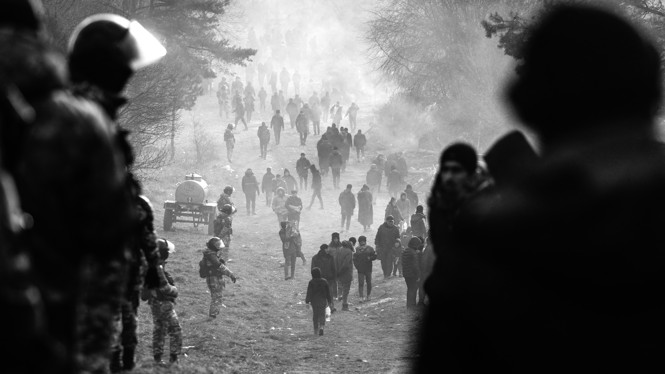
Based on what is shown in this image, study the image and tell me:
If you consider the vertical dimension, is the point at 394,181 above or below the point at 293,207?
above

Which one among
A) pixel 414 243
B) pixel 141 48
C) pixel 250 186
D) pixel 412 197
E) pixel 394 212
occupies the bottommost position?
pixel 414 243

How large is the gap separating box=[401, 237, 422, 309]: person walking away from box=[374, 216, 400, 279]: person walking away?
10.2ft

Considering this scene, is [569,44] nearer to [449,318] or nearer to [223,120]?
[449,318]

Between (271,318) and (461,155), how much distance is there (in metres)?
13.6

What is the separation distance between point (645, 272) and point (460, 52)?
36290 mm

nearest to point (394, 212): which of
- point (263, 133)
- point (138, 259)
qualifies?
point (263, 133)

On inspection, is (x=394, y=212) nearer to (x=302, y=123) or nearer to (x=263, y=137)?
(x=263, y=137)

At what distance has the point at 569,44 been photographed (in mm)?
3748

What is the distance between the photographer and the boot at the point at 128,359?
802 centimetres

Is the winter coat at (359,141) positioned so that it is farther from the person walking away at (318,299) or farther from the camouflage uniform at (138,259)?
the camouflage uniform at (138,259)

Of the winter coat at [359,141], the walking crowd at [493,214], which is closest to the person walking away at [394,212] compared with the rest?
the winter coat at [359,141]

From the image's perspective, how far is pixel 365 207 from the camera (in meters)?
28.2

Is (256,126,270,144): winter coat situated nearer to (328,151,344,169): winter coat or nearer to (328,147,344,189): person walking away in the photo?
(328,147,344,189): person walking away

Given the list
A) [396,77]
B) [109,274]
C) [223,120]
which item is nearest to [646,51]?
[109,274]
